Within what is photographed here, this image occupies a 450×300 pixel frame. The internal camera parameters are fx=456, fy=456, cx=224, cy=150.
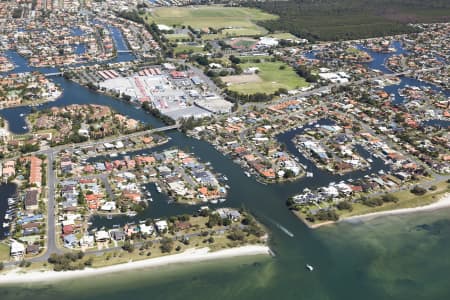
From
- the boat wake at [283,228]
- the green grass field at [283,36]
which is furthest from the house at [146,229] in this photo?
the green grass field at [283,36]

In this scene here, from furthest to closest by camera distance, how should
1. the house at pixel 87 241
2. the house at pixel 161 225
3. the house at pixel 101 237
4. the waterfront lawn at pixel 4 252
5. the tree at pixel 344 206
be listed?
the tree at pixel 344 206
the house at pixel 161 225
the house at pixel 101 237
the house at pixel 87 241
the waterfront lawn at pixel 4 252

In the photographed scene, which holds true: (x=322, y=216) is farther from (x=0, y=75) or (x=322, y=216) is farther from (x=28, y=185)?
(x=0, y=75)

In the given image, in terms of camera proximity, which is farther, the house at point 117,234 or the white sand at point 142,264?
the house at point 117,234

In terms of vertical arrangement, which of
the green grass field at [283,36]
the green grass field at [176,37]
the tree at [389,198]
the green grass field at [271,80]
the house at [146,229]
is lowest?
the house at [146,229]

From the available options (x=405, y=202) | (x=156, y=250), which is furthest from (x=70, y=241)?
(x=405, y=202)

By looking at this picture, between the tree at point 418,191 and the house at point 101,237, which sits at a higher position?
the tree at point 418,191

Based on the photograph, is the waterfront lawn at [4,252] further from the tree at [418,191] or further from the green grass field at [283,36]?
the green grass field at [283,36]

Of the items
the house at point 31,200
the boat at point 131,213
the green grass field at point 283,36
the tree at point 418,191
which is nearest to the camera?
the house at point 31,200

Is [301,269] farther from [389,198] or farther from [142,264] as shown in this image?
[389,198]
